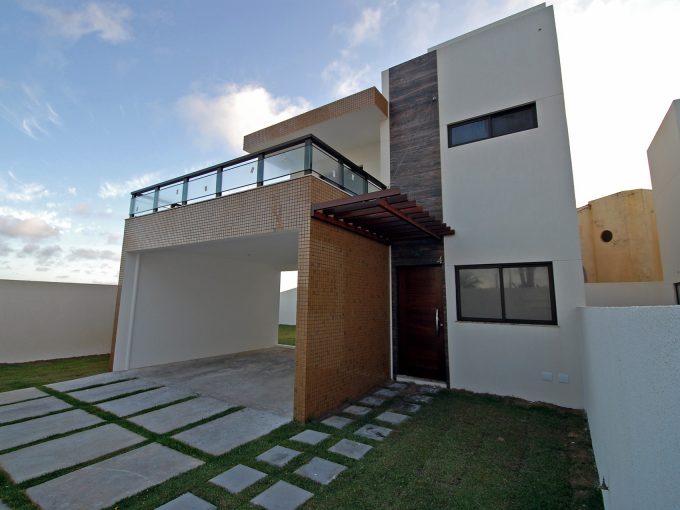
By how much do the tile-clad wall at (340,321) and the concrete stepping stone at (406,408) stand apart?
830mm

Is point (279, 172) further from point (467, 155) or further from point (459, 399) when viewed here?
point (459, 399)

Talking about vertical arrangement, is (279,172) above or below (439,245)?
Answer: above

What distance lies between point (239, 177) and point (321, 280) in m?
2.81

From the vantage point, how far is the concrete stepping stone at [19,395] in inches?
219

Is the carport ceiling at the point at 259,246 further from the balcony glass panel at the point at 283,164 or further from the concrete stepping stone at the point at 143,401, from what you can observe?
the concrete stepping stone at the point at 143,401

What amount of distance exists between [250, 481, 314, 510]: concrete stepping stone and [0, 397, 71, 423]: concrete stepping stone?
444 cm

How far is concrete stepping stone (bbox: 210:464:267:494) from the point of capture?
3061mm

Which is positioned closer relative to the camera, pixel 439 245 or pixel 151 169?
pixel 439 245

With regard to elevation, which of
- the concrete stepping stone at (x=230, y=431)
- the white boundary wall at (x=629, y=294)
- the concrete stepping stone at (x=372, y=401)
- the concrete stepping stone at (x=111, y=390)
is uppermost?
the white boundary wall at (x=629, y=294)

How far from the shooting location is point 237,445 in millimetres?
3953

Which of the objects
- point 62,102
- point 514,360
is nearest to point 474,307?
point 514,360

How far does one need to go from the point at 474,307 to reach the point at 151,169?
996 centimetres

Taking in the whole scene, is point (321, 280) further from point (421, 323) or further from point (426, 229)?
point (421, 323)

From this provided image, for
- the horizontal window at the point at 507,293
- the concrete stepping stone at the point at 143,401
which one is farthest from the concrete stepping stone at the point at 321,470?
the horizontal window at the point at 507,293
